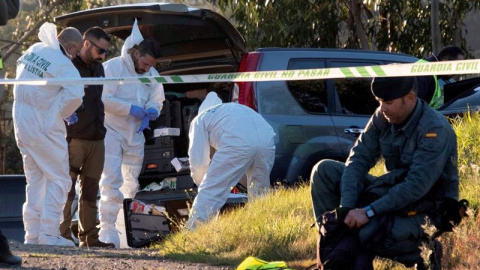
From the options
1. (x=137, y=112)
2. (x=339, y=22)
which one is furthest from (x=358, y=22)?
(x=137, y=112)

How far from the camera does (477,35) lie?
89.1ft

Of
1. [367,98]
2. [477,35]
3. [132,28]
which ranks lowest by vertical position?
[477,35]

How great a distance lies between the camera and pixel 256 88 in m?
9.80

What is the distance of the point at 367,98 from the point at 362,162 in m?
4.20

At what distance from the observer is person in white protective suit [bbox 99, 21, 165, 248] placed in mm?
10102

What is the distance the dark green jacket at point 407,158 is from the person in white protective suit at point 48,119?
351 centimetres

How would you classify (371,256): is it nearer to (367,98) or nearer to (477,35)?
(367,98)

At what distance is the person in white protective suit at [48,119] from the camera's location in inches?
355

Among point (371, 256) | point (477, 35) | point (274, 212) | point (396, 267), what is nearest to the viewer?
point (371, 256)

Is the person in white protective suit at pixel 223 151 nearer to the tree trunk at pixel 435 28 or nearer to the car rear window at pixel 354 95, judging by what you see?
the car rear window at pixel 354 95

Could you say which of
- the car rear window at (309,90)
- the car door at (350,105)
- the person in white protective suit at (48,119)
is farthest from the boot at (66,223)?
the car door at (350,105)

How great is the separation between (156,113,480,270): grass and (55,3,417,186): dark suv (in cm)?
113

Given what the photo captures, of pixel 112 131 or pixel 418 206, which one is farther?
pixel 112 131

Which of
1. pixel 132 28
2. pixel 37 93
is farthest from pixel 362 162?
pixel 132 28
